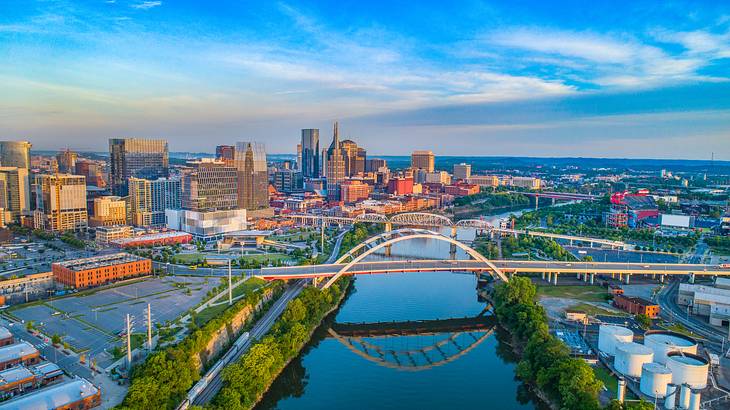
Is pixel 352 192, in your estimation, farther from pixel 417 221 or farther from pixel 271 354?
pixel 271 354

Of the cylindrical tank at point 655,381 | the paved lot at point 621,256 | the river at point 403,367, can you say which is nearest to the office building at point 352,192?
Result: the paved lot at point 621,256

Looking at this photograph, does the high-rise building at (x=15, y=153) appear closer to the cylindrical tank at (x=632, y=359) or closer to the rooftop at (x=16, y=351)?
the rooftop at (x=16, y=351)

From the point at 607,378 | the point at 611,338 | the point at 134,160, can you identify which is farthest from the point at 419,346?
the point at 134,160

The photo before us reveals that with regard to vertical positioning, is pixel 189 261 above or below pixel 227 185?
below

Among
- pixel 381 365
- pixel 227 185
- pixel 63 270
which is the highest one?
pixel 227 185

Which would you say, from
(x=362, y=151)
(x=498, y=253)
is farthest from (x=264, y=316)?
(x=362, y=151)

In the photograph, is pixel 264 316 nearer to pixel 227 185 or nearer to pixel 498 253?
pixel 498 253
